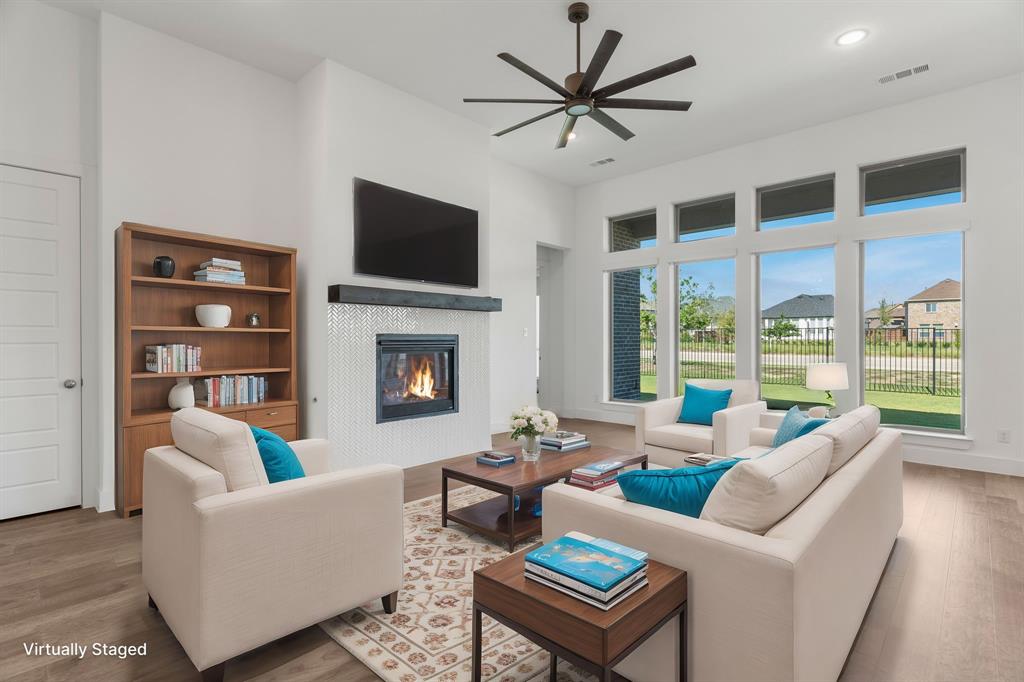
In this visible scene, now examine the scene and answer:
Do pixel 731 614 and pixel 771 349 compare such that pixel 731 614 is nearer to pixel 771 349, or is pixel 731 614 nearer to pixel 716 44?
pixel 716 44

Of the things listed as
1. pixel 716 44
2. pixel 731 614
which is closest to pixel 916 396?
pixel 716 44

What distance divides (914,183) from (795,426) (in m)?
3.84

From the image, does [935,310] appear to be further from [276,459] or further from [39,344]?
[39,344]

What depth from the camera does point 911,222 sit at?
5039mm

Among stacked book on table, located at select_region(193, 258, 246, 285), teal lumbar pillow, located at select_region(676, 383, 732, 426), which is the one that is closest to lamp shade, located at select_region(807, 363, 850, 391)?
teal lumbar pillow, located at select_region(676, 383, 732, 426)

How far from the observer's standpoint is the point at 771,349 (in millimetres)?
6059

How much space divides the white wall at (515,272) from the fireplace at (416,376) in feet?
4.70

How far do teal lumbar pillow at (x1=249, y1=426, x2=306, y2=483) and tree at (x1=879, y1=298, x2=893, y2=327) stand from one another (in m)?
5.67

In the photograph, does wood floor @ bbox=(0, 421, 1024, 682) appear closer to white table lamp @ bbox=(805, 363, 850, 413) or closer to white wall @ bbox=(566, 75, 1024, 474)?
white table lamp @ bbox=(805, 363, 850, 413)

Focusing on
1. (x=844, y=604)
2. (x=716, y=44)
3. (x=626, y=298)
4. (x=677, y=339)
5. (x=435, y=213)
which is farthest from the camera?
(x=626, y=298)

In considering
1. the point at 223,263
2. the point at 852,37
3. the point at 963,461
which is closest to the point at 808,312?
the point at 963,461

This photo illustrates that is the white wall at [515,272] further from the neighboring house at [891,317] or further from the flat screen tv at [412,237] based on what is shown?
Answer: the neighboring house at [891,317]

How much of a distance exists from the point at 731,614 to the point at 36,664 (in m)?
2.41

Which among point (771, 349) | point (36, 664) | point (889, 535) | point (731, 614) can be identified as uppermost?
point (771, 349)
